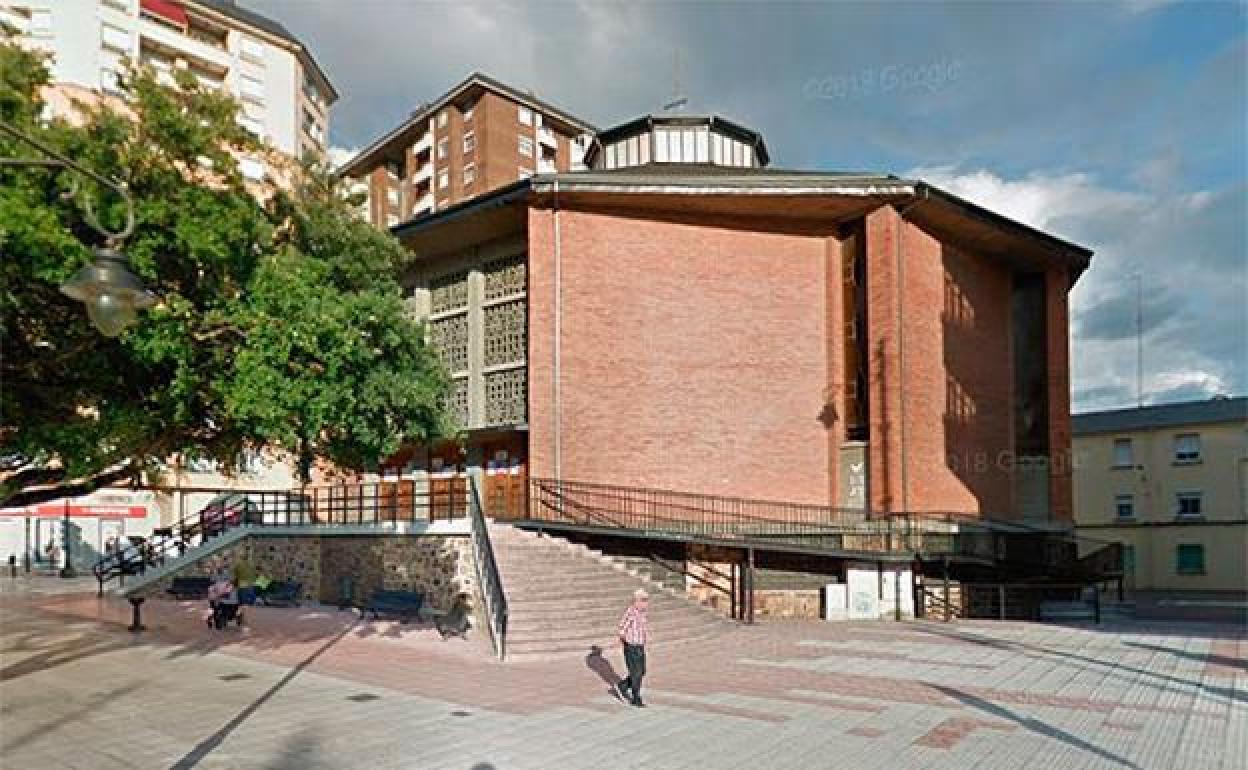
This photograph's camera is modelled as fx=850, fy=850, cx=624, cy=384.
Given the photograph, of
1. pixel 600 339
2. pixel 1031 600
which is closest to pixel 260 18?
pixel 600 339

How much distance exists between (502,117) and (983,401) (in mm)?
37326

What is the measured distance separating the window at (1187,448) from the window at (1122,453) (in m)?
1.89

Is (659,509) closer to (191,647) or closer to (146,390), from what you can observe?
(191,647)

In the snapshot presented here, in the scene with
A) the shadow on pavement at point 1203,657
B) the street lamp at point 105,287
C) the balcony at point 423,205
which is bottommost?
the shadow on pavement at point 1203,657

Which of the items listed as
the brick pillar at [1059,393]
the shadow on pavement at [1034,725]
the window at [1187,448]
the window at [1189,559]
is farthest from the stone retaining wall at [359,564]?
the window at [1187,448]

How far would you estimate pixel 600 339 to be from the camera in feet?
68.2

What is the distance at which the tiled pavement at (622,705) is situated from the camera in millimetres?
7766

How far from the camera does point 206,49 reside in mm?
51156

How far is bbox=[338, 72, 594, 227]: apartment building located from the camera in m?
52.1

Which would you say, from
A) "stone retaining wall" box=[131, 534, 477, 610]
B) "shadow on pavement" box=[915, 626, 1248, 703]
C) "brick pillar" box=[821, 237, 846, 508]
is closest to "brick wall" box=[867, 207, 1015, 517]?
"brick pillar" box=[821, 237, 846, 508]

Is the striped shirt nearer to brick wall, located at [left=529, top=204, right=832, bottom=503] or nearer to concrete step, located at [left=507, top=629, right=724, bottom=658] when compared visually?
concrete step, located at [left=507, top=629, right=724, bottom=658]

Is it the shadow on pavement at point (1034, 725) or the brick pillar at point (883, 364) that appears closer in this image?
the shadow on pavement at point (1034, 725)

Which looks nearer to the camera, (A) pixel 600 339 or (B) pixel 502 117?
(A) pixel 600 339

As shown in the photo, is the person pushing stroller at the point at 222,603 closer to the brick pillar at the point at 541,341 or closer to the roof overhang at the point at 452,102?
the brick pillar at the point at 541,341
